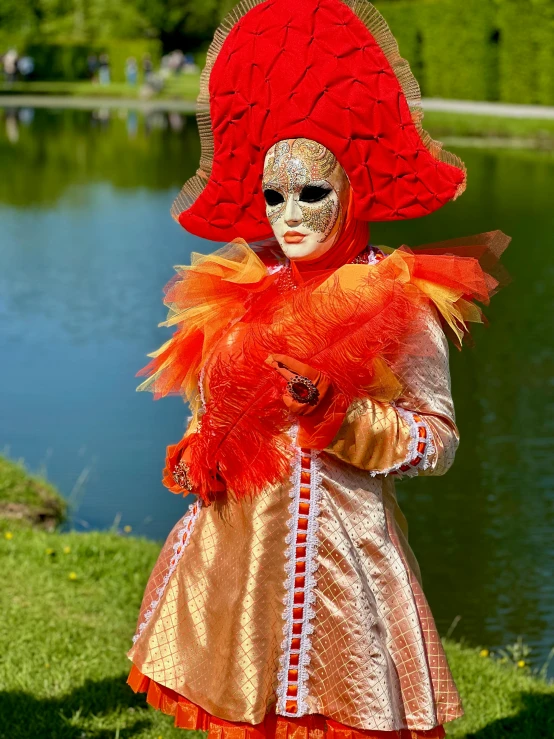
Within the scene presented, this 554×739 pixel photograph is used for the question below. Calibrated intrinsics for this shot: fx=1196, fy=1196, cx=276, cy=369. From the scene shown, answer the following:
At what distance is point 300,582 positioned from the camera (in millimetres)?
2254

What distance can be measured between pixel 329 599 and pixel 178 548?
341mm

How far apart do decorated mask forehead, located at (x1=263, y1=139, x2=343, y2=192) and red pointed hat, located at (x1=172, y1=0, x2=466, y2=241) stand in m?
0.02

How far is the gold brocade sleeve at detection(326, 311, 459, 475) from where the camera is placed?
2.18m

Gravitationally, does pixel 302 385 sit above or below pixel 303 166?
below

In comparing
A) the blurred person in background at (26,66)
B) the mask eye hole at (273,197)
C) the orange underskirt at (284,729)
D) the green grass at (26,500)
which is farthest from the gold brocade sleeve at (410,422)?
the blurred person in background at (26,66)

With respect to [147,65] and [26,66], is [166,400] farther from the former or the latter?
[26,66]

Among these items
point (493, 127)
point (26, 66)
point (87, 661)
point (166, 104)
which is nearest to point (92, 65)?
point (26, 66)

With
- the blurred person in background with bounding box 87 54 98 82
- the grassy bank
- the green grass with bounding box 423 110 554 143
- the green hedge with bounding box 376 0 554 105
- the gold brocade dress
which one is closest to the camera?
the gold brocade dress

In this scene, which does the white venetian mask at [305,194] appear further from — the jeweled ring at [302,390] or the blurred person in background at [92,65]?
the blurred person in background at [92,65]

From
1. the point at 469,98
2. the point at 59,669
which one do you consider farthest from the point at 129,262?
the point at 469,98

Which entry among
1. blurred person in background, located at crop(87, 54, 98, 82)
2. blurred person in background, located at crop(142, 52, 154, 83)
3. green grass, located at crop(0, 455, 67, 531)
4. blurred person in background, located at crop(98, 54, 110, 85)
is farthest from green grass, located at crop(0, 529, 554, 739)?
blurred person in background, located at crop(87, 54, 98, 82)

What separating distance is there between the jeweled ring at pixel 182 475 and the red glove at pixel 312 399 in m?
0.27

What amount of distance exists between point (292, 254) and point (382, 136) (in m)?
0.28

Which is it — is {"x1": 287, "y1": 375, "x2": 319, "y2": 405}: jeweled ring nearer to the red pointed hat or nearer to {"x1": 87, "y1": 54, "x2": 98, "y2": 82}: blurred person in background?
the red pointed hat
